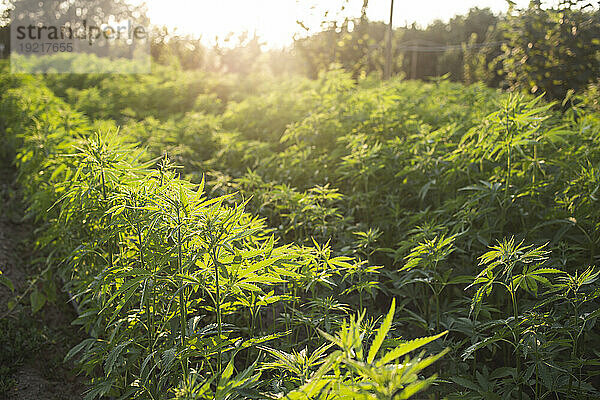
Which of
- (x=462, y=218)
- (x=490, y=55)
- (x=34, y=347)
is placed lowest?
(x=34, y=347)

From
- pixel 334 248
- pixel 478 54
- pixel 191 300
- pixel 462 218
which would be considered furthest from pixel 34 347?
pixel 478 54

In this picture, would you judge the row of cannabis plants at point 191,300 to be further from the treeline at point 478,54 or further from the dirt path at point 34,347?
the treeline at point 478,54

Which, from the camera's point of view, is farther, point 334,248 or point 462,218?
point 334,248

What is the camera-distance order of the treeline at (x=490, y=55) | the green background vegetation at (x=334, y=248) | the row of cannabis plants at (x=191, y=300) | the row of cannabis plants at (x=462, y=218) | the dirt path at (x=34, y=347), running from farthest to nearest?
the treeline at (x=490, y=55) < the dirt path at (x=34, y=347) < the row of cannabis plants at (x=462, y=218) < the green background vegetation at (x=334, y=248) < the row of cannabis plants at (x=191, y=300)

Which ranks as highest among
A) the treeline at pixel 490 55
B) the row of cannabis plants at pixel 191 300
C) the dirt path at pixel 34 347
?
the treeline at pixel 490 55

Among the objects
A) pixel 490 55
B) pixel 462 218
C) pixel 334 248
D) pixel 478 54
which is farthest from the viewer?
pixel 490 55

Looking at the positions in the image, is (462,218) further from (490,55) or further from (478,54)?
(490,55)

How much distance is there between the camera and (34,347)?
2.75m

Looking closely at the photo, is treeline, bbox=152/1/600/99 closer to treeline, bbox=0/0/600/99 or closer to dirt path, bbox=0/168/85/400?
treeline, bbox=0/0/600/99

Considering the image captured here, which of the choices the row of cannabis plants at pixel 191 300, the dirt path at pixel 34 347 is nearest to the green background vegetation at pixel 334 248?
the row of cannabis plants at pixel 191 300

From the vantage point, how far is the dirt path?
8.07ft

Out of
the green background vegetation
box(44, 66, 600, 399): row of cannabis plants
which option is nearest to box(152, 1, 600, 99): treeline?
the green background vegetation

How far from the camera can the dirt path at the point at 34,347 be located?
246cm

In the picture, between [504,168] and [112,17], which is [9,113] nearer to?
[504,168]
